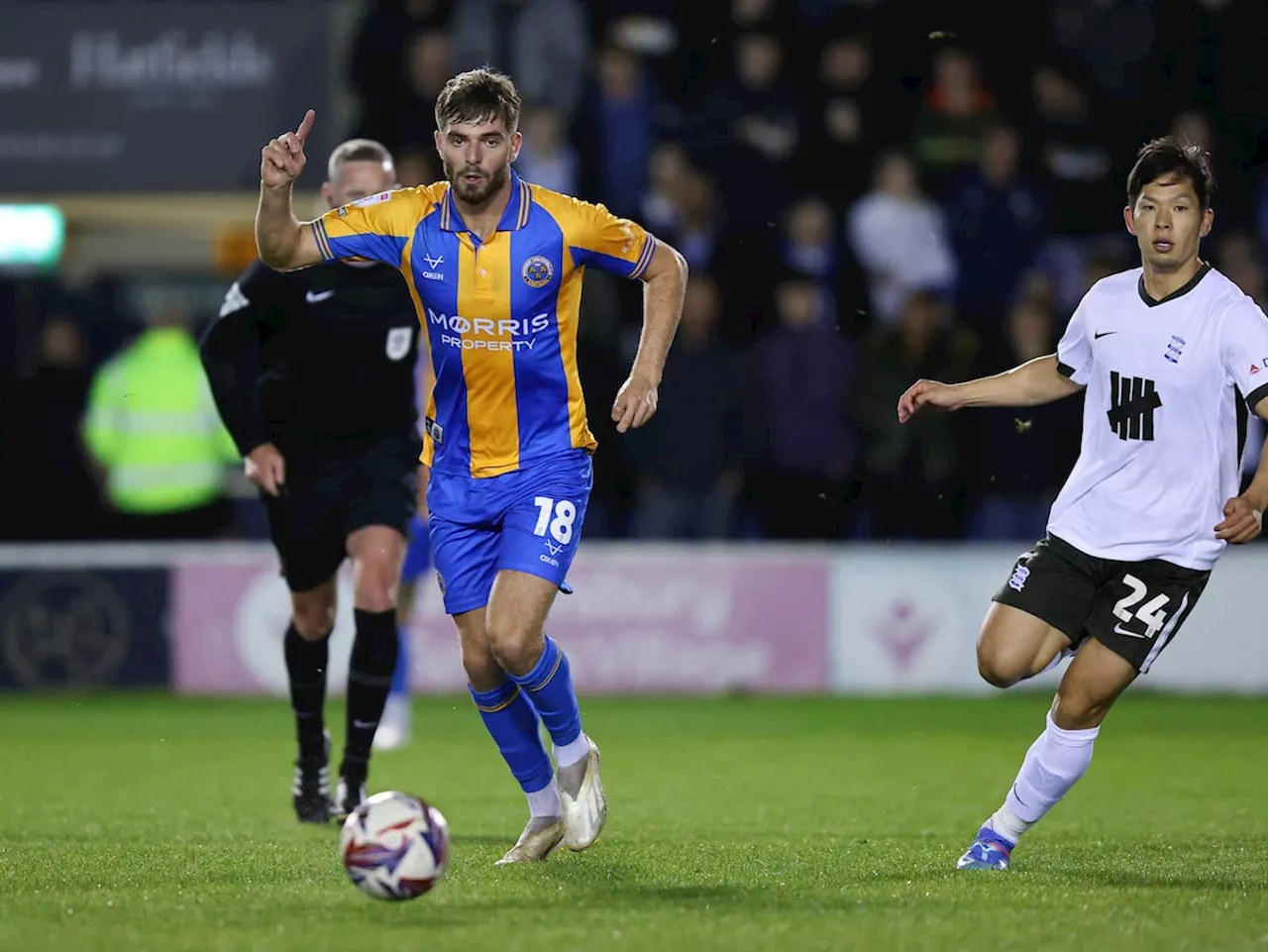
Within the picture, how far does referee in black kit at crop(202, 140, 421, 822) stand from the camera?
25.5 feet

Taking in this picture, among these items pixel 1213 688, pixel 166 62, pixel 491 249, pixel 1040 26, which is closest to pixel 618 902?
pixel 491 249

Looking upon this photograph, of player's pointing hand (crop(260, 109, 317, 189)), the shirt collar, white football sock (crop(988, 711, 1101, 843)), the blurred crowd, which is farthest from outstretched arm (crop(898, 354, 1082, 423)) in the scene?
the blurred crowd

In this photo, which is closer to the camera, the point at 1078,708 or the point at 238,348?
the point at 1078,708

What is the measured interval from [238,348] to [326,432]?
0.47 meters

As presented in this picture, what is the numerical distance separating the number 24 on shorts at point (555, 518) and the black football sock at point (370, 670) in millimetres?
1482

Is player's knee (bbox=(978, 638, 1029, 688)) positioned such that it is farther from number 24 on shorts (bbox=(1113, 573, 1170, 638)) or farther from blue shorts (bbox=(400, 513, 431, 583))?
blue shorts (bbox=(400, 513, 431, 583))

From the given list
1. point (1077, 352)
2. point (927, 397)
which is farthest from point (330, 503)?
point (1077, 352)

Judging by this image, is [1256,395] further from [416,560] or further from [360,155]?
[416,560]

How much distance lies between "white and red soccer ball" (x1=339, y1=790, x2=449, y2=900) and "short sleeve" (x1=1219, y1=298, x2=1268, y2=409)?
271cm

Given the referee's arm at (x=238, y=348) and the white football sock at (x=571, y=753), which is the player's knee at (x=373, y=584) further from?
the white football sock at (x=571, y=753)

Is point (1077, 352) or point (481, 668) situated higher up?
point (1077, 352)

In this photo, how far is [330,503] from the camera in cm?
782

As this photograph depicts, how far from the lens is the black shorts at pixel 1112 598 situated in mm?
6281

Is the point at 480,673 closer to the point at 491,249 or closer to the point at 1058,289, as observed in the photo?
the point at 491,249
